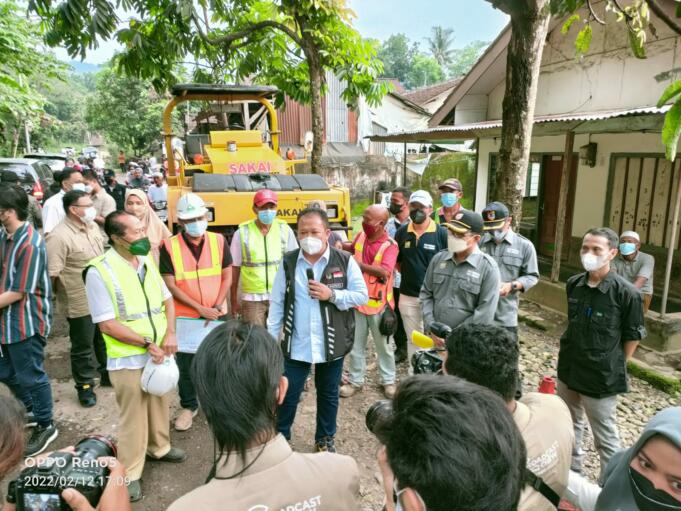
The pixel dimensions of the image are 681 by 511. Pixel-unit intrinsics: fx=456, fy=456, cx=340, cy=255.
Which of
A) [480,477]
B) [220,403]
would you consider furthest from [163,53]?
[480,477]

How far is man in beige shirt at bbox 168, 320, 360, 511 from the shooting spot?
1183 millimetres

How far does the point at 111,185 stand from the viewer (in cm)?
1095

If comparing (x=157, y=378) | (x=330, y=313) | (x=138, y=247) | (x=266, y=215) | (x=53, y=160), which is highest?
(x=53, y=160)

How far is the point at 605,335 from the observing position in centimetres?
276

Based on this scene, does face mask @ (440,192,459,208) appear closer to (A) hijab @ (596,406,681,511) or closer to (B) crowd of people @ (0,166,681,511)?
(B) crowd of people @ (0,166,681,511)

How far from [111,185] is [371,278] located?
30.4 feet

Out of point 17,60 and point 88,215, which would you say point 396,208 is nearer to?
point 88,215

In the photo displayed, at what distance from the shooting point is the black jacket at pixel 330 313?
9.46 ft

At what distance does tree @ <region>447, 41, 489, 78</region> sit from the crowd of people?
244 feet

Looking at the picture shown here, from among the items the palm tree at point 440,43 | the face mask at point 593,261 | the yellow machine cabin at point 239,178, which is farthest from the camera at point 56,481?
the palm tree at point 440,43

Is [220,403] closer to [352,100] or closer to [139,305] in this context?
[139,305]

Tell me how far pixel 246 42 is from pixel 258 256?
5405 millimetres

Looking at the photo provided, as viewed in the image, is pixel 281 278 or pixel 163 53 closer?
pixel 281 278

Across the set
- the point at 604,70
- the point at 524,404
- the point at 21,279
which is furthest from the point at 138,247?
the point at 604,70
